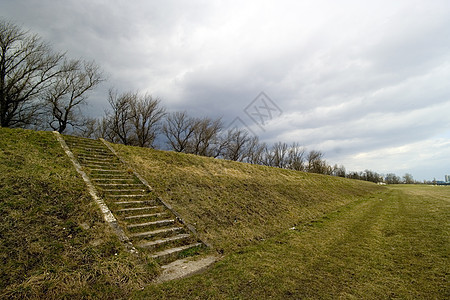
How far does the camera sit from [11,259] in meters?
3.73

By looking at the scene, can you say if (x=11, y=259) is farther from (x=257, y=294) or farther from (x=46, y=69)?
(x=46, y=69)

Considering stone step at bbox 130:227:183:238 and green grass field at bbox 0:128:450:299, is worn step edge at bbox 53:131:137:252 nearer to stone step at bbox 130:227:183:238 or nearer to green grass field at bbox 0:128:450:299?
green grass field at bbox 0:128:450:299

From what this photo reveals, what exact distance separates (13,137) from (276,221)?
1279 cm

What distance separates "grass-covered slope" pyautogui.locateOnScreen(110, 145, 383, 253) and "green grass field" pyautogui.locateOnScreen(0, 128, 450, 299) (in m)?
0.08

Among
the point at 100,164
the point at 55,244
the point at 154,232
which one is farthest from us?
→ the point at 100,164

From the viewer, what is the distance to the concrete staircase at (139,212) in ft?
18.1

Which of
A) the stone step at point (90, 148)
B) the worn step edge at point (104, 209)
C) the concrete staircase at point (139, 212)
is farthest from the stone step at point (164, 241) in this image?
the stone step at point (90, 148)

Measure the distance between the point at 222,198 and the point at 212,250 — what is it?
172 inches

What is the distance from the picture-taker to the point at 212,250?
5988mm

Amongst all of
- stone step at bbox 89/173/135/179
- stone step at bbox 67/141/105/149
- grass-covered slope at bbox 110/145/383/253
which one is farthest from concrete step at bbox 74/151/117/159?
stone step at bbox 89/173/135/179

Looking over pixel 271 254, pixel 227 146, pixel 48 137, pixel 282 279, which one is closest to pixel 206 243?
pixel 271 254

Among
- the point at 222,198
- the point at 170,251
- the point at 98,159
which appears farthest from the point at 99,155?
the point at 170,251

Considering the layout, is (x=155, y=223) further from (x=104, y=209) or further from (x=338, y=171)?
(x=338, y=171)

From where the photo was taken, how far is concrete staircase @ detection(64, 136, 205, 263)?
5.53 m
